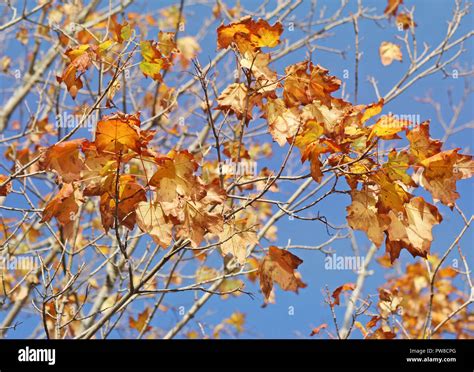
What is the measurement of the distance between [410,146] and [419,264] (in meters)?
4.37

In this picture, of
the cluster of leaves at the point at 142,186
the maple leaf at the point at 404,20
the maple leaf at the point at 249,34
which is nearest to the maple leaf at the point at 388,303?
the cluster of leaves at the point at 142,186

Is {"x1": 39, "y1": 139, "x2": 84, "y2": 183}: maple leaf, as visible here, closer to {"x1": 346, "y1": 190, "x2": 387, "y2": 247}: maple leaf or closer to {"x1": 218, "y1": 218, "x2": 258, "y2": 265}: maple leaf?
{"x1": 218, "y1": 218, "x2": 258, "y2": 265}: maple leaf

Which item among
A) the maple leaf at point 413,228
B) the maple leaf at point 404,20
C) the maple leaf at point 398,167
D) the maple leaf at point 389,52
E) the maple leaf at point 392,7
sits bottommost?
the maple leaf at point 413,228

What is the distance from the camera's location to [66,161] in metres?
1.71

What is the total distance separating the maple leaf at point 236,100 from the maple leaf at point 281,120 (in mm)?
82

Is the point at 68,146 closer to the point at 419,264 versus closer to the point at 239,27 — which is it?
the point at 239,27

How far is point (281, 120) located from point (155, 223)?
537 mm

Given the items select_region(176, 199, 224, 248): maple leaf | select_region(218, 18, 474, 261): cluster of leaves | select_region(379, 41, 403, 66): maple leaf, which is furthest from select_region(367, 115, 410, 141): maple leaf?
select_region(379, 41, 403, 66): maple leaf

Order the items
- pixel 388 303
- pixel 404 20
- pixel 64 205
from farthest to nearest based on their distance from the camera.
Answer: pixel 404 20 → pixel 388 303 → pixel 64 205

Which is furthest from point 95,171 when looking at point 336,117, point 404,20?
point 404,20

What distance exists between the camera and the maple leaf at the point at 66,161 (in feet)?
5.58

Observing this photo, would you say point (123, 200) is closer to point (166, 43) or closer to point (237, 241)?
point (237, 241)

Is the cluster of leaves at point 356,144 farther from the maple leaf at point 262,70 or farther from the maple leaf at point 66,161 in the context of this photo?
the maple leaf at point 66,161
